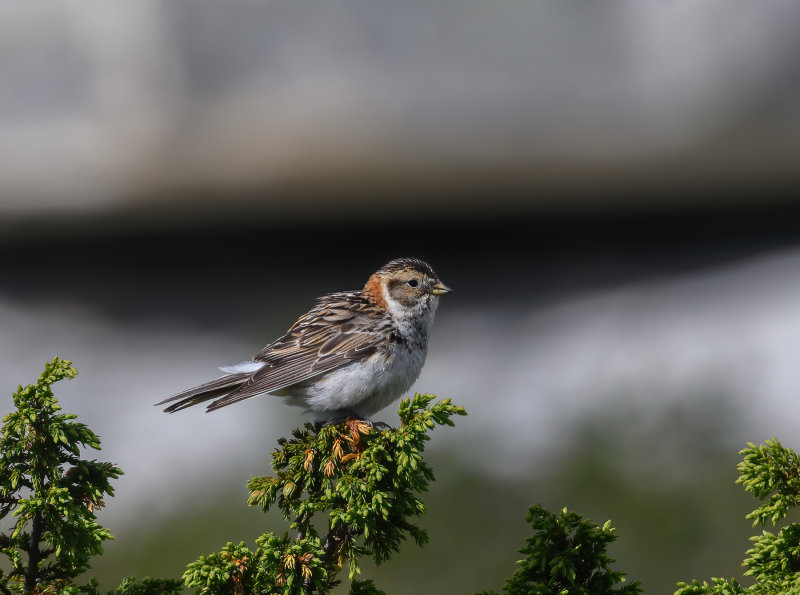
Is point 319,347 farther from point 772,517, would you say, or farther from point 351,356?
point 772,517

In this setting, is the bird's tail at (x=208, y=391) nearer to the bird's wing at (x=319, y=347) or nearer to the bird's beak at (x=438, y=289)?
the bird's wing at (x=319, y=347)

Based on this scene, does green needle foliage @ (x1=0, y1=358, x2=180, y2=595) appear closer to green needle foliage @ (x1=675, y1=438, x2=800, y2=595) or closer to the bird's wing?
the bird's wing

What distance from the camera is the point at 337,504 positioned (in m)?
2.76

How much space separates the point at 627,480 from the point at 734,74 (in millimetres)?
2868

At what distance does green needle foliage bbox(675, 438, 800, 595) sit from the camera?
8.55ft

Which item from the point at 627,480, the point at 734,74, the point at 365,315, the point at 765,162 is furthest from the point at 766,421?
the point at 365,315

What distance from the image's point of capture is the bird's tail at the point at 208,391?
3.36m

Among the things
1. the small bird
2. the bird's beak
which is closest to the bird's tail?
the small bird

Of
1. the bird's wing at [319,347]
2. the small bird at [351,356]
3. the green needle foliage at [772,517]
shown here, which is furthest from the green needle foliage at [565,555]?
the bird's wing at [319,347]

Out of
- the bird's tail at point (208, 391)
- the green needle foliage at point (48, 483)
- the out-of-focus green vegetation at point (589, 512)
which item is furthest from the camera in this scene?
the out-of-focus green vegetation at point (589, 512)

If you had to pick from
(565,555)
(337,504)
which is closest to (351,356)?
(337,504)

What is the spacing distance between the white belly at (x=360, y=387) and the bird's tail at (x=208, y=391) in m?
0.22

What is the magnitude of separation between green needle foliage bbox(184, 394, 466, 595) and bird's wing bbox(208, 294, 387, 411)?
0.57 meters

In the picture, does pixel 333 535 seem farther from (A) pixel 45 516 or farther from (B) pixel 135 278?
(B) pixel 135 278
